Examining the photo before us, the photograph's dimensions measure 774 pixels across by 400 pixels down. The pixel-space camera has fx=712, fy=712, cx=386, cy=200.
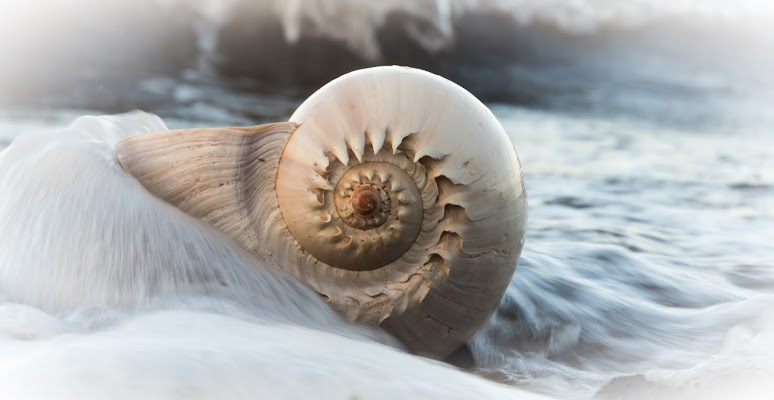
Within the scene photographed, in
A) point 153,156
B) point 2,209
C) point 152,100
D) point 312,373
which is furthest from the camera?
point 152,100

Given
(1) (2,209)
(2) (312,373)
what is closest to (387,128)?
(2) (312,373)

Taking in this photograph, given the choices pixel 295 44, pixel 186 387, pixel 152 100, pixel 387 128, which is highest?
pixel 295 44

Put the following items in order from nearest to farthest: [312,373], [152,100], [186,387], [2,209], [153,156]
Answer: [186,387] → [312,373] → [2,209] → [153,156] → [152,100]

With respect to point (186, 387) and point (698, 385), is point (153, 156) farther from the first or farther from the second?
point (698, 385)

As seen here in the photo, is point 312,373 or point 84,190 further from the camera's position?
point 84,190
